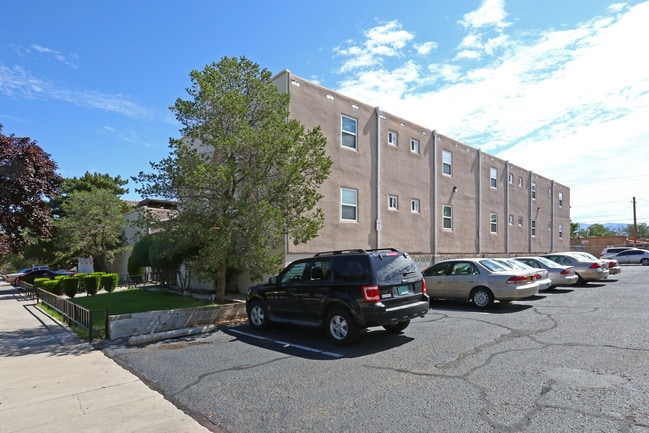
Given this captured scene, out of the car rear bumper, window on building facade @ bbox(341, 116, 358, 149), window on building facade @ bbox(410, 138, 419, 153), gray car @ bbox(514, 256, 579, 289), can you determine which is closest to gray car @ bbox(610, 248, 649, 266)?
gray car @ bbox(514, 256, 579, 289)

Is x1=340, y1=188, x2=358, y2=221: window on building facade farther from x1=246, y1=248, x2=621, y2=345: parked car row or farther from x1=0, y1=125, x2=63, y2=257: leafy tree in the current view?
x1=0, y1=125, x2=63, y2=257: leafy tree

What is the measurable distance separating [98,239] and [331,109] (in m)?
Answer: 21.1

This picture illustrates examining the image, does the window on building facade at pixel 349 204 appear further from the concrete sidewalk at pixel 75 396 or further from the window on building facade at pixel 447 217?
the concrete sidewalk at pixel 75 396

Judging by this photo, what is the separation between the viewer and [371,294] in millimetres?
7637

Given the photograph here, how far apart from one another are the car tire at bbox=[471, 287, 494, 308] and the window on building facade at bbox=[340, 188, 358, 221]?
5.71 m

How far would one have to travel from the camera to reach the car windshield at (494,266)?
1207 cm

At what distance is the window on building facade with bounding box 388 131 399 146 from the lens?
18703mm

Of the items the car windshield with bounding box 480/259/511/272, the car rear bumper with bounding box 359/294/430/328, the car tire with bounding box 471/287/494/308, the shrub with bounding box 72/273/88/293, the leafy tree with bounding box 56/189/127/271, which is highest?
the leafy tree with bounding box 56/189/127/271

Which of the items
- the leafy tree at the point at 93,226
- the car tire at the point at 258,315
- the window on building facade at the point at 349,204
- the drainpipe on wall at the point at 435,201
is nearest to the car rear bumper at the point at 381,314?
the car tire at the point at 258,315

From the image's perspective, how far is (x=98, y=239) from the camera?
94.0ft

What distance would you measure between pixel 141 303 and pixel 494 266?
12.4m

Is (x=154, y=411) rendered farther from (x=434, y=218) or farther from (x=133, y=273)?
(x=133, y=273)

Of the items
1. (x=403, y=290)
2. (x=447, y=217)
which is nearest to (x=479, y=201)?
(x=447, y=217)

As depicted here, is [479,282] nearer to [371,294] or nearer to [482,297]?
[482,297]
